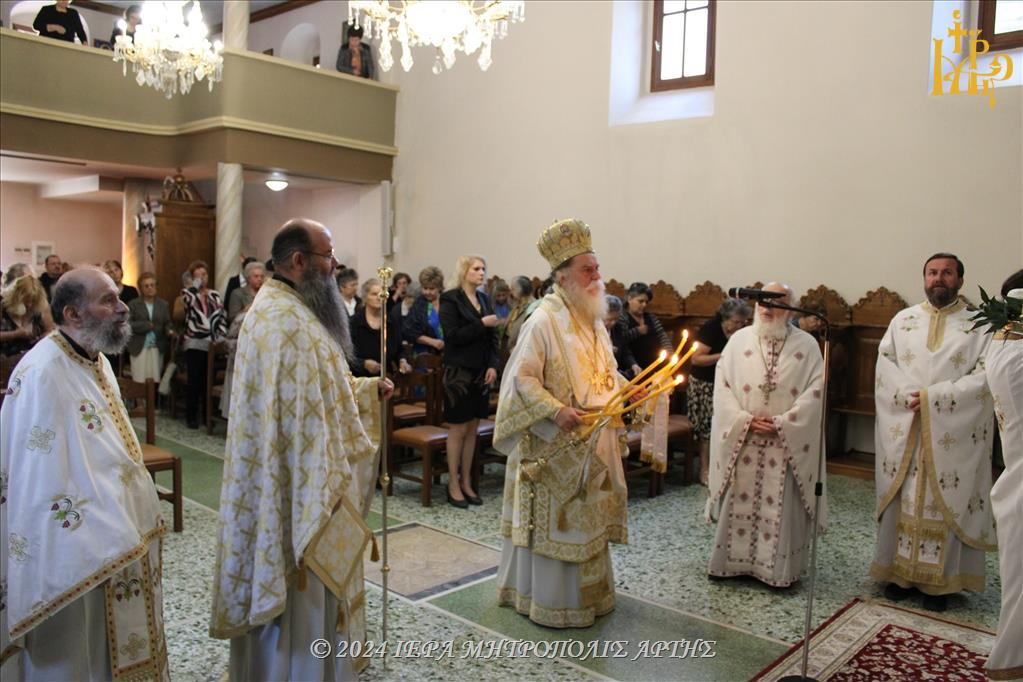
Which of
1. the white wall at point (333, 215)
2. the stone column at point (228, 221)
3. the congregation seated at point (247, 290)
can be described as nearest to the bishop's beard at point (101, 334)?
the congregation seated at point (247, 290)

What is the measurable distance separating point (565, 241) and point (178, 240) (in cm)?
993

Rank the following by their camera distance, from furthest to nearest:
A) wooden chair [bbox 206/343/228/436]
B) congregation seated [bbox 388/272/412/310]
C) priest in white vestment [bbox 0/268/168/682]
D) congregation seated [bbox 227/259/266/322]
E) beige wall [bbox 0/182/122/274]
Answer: beige wall [bbox 0/182/122/274]
congregation seated [bbox 388/272/412/310]
congregation seated [bbox 227/259/266/322]
wooden chair [bbox 206/343/228/436]
priest in white vestment [bbox 0/268/168/682]

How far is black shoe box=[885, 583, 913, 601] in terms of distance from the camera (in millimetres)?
4750

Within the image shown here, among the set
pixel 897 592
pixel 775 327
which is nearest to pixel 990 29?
pixel 775 327

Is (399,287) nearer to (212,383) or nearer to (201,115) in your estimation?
(212,383)

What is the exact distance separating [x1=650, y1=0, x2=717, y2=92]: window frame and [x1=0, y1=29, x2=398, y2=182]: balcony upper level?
423 centimetres

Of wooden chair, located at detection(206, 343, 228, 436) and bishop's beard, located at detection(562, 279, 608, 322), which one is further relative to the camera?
wooden chair, located at detection(206, 343, 228, 436)

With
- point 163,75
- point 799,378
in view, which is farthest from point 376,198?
point 799,378

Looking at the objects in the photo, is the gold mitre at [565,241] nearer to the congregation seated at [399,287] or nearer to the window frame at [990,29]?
the congregation seated at [399,287]

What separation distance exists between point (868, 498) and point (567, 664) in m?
4.13

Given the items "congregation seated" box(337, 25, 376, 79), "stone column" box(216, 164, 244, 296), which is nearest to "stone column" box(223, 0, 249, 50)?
"congregation seated" box(337, 25, 376, 79)

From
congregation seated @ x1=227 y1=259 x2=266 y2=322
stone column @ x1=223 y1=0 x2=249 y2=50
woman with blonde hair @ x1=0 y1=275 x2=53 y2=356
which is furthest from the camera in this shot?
stone column @ x1=223 y1=0 x2=249 y2=50

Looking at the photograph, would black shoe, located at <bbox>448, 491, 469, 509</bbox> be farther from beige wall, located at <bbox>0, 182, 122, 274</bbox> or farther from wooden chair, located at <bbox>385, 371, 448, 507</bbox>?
beige wall, located at <bbox>0, 182, 122, 274</bbox>

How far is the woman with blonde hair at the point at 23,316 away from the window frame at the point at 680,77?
709 centimetres
